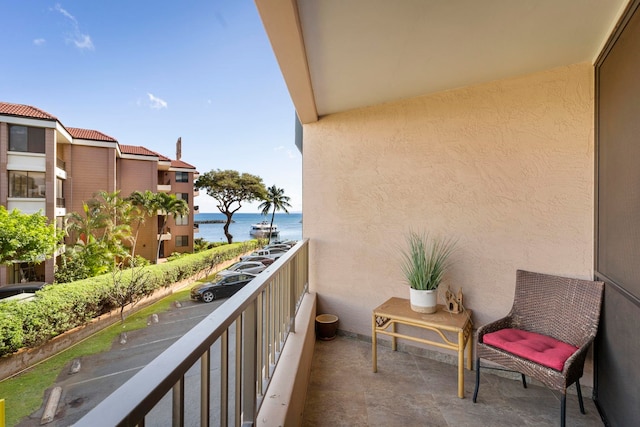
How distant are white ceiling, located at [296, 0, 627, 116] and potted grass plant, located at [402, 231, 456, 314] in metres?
1.44

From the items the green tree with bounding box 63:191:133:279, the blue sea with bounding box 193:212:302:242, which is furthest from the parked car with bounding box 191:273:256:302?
the blue sea with bounding box 193:212:302:242

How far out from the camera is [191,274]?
1520 cm

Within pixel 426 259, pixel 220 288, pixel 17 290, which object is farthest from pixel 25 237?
pixel 426 259

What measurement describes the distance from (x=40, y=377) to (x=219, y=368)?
10650 millimetres

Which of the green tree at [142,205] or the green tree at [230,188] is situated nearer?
the green tree at [142,205]

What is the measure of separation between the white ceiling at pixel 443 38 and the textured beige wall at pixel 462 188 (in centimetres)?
28

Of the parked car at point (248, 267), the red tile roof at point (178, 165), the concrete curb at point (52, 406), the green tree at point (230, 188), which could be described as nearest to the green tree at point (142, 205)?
the red tile roof at point (178, 165)

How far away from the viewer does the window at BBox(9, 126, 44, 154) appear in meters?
8.97

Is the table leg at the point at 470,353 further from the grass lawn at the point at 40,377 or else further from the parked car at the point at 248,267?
the parked car at the point at 248,267

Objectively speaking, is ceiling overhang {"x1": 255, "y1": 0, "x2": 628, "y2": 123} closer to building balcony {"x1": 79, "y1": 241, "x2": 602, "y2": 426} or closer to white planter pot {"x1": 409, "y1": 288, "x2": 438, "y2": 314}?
building balcony {"x1": 79, "y1": 241, "x2": 602, "y2": 426}

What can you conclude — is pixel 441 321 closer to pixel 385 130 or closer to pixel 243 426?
pixel 243 426

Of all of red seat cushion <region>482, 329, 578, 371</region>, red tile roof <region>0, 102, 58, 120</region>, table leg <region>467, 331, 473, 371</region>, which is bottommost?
table leg <region>467, 331, 473, 371</region>

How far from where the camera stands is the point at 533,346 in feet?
6.27

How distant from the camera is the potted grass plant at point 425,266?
2.39 m
